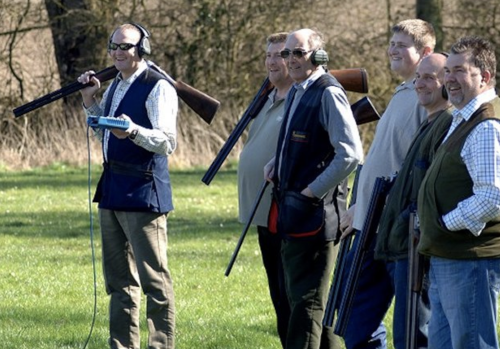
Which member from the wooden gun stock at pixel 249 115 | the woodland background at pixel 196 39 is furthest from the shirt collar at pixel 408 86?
the woodland background at pixel 196 39

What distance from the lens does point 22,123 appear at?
2175 centimetres

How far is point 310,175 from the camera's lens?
614 cm

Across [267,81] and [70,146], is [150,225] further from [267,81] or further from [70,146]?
[70,146]

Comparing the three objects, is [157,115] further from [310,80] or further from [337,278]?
[337,278]

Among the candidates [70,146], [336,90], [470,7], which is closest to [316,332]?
[336,90]

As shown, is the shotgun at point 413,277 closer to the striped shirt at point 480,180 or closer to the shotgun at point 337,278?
the striped shirt at point 480,180

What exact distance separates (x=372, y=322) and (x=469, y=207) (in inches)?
71.3

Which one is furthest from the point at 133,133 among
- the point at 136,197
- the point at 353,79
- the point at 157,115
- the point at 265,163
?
the point at 353,79

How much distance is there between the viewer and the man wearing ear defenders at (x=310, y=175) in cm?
605

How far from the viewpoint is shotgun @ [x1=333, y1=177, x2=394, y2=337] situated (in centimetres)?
588

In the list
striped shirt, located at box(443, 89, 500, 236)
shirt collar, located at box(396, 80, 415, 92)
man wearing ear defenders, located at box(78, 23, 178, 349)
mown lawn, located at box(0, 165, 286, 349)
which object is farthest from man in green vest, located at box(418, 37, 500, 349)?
mown lawn, located at box(0, 165, 286, 349)

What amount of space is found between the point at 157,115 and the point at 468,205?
2476 millimetres

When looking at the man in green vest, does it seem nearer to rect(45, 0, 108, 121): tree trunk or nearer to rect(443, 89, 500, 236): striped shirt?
rect(443, 89, 500, 236): striped shirt

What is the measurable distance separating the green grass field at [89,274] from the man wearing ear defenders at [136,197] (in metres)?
0.90
